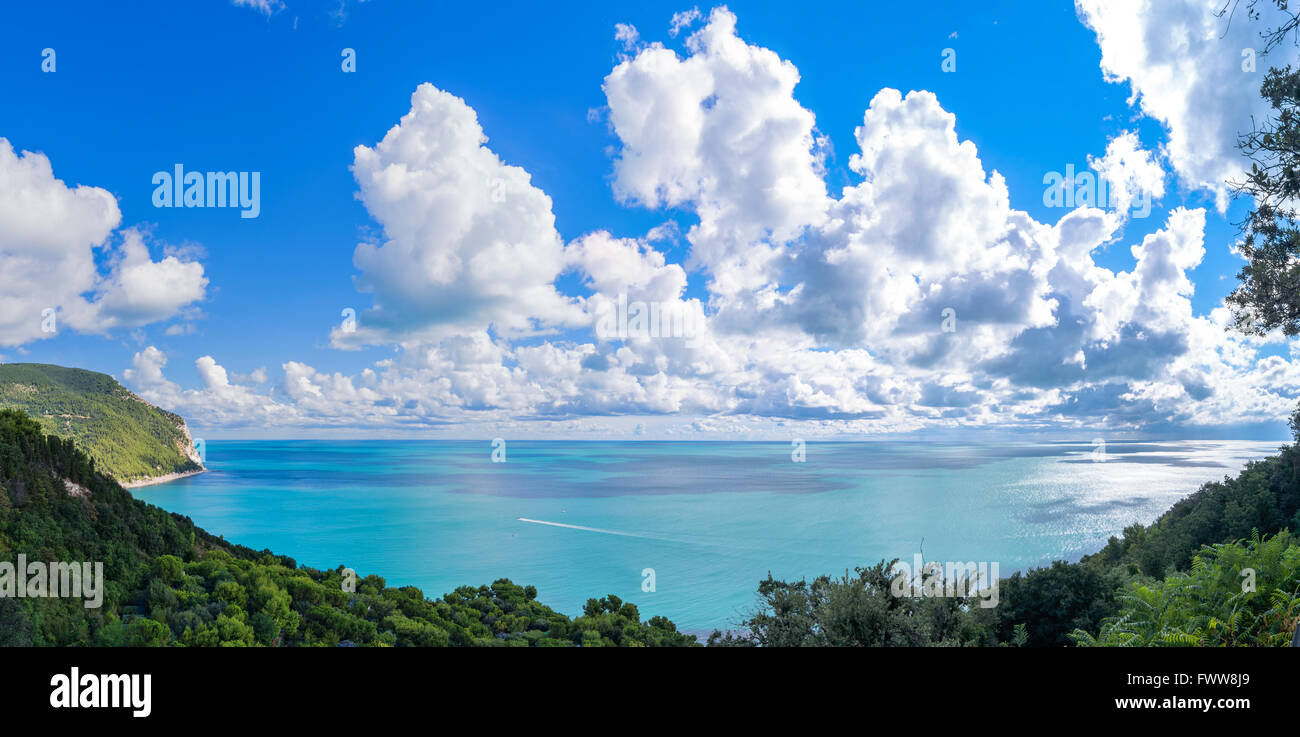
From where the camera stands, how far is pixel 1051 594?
996 centimetres

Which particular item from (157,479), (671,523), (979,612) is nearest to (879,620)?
(979,612)

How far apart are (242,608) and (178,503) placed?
109852 mm

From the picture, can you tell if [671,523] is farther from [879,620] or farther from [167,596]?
[879,620]

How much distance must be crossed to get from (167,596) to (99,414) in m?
92.9

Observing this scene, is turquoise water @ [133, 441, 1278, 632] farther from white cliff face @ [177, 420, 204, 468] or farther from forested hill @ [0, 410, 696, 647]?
forested hill @ [0, 410, 696, 647]

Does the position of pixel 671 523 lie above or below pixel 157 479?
below

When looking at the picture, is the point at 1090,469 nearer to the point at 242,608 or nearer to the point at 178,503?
the point at 242,608

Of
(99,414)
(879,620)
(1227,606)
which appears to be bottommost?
(879,620)

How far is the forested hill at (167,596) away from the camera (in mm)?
12617

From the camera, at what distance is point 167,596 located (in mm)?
13953

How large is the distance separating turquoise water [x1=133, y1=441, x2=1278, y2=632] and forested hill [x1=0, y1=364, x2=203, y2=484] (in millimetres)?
8922

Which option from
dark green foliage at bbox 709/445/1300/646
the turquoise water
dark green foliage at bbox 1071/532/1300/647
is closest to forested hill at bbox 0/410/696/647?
dark green foliage at bbox 709/445/1300/646
